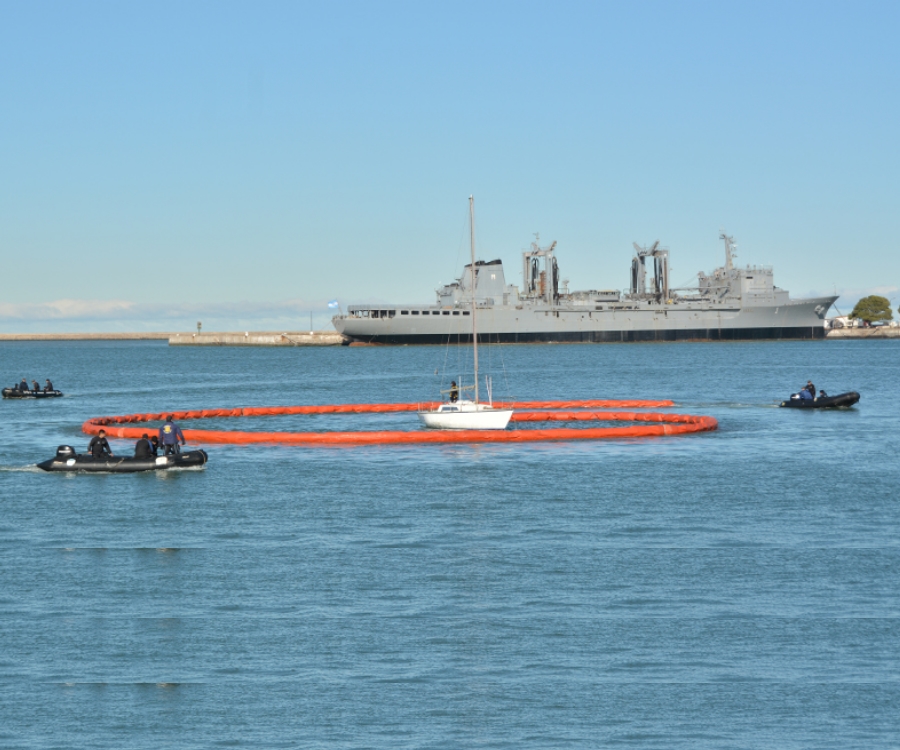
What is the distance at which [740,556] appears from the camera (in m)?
22.1

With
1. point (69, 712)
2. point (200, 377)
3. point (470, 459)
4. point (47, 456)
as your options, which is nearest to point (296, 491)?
point (470, 459)

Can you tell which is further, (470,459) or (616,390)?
(616,390)

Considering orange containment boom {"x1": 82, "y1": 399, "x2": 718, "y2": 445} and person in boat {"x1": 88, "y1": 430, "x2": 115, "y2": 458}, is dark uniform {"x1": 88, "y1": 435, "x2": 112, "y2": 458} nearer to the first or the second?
person in boat {"x1": 88, "y1": 430, "x2": 115, "y2": 458}

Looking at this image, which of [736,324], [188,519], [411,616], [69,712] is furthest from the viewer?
[736,324]

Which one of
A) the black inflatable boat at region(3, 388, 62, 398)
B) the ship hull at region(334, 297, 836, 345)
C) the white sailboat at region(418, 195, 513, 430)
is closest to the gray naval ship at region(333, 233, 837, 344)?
the ship hull at region(334, 297, 836, 345)

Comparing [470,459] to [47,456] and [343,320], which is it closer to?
[47,456]

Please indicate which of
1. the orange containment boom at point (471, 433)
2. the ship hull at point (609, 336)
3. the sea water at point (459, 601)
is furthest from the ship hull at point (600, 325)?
the sea water at point (459, 601)

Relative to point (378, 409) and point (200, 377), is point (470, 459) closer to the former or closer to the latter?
point (378, 409)

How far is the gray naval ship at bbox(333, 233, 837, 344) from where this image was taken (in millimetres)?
163500

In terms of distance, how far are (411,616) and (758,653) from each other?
501 cm

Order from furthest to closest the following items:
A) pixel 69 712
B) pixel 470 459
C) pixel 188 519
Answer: pixel 470 459 → pixel 188 519 → pixel 69 712

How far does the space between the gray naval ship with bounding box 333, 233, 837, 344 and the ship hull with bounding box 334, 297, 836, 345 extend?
0.13 meters

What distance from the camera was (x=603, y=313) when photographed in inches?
6604

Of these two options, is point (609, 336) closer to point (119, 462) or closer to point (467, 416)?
point (467, 416)
